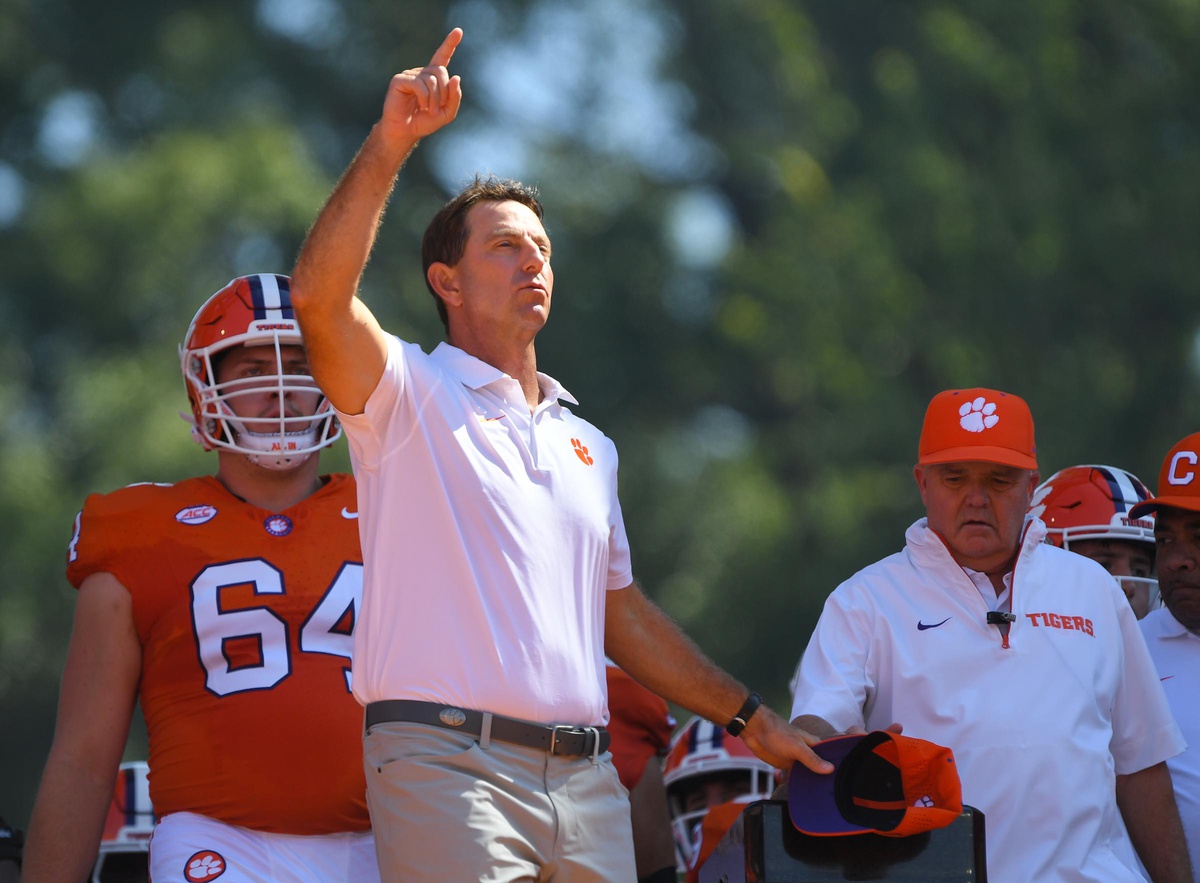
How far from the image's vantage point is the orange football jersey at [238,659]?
13.9ft

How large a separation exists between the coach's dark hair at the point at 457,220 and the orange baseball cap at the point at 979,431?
4.09ft

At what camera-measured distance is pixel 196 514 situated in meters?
4.49

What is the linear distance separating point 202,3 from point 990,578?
507 inches

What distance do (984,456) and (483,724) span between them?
5.59ft

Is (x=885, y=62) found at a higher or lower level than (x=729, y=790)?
higher

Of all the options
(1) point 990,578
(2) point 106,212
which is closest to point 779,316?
(2) point 106,212

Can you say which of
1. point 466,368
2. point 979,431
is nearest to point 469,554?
point 466,368

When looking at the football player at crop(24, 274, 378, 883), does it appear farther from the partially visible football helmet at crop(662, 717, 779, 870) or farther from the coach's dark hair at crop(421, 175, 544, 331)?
the partially visible football helmet at crop(662, 717, 779, 870)

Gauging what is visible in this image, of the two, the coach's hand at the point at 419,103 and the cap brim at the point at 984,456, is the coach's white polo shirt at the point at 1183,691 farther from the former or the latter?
the coach's hand at the point at 419,103

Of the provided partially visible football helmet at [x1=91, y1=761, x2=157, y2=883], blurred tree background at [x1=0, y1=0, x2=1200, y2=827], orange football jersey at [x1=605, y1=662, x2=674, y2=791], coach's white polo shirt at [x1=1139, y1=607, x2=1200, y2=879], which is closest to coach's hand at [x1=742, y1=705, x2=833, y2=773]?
orange football jersey at [x1=605, y1=662, x2=674, y2=791]

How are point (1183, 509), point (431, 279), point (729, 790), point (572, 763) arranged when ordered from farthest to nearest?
point (729, 790)
point (1183, 509)
point (431, 279)
point (572, 763)

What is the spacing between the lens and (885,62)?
1527cm

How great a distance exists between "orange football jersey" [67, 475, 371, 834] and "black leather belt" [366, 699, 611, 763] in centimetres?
76

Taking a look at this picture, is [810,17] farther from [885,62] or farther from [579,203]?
[579,203]
